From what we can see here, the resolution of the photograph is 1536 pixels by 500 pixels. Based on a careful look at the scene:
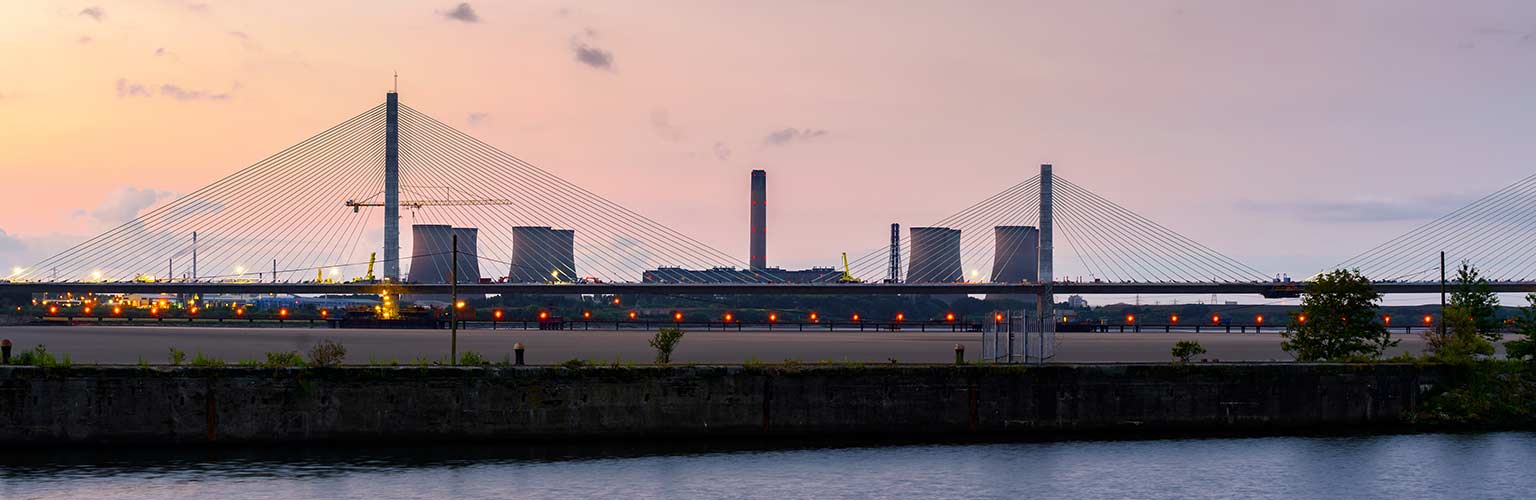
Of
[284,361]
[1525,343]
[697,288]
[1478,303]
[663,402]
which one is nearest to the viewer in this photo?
[284,361]

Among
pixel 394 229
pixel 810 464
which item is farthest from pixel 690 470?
pixel 394 229

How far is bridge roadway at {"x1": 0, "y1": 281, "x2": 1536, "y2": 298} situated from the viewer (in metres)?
151

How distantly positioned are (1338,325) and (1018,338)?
10.8 metres

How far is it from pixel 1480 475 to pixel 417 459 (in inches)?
1026

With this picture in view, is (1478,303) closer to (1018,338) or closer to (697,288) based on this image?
(1018,338)

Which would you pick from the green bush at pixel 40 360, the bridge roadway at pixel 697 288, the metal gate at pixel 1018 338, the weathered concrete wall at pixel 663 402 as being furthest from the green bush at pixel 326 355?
the bridge roadway at pixel 697 288

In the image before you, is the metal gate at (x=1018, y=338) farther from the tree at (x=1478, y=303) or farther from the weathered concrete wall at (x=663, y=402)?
the tree at (x=1478, y=303)

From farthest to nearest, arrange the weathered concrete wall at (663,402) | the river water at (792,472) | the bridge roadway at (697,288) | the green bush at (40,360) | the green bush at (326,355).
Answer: the bridge roadway at (697,288) < the green bush at (326,355) < the green bush at (40,360) < the weathered concrete wall at (663,402) < the river water at (792,472)

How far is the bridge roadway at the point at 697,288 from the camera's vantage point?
5945 inches

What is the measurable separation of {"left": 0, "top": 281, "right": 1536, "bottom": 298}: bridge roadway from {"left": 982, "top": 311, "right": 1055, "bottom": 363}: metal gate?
10257 centimetres

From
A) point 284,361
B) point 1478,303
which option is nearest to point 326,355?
point 284,361

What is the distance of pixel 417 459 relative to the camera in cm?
3428

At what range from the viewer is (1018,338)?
44000 millimetres

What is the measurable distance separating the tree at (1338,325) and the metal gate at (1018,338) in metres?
8.40
